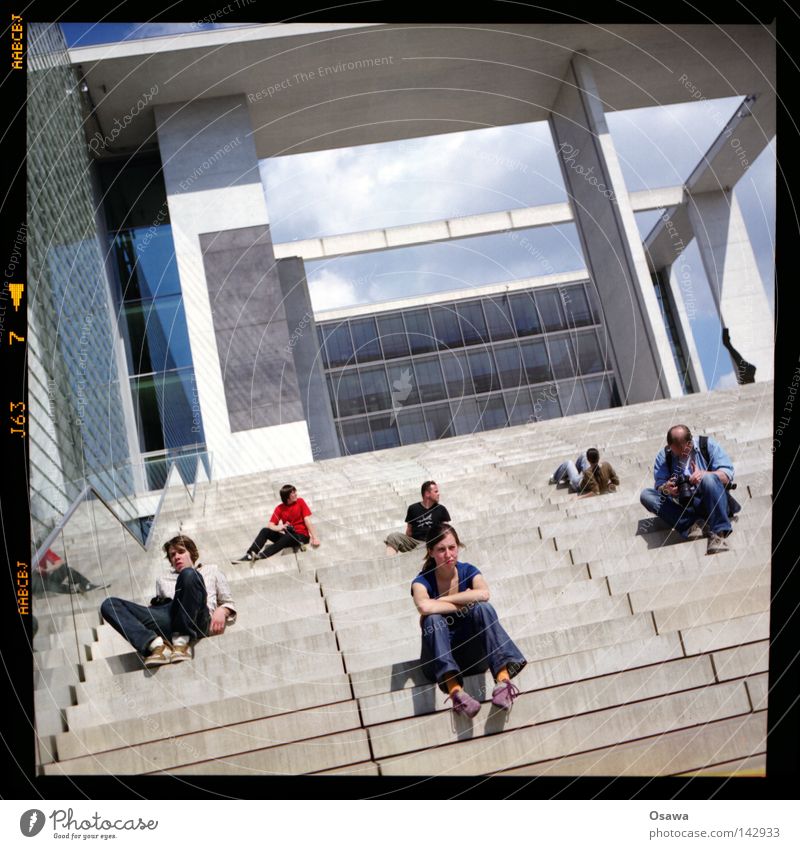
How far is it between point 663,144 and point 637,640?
22.3 meters

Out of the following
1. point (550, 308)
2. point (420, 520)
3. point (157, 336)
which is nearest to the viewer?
point (420, 520)

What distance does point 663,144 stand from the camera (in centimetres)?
2472

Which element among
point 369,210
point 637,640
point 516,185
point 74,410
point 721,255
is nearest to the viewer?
point 637,640

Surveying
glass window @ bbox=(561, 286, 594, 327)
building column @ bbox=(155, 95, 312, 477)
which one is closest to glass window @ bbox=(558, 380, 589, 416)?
glass window @ bbox=(561, 286, 594, 327)

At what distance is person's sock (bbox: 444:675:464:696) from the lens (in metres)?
4.80

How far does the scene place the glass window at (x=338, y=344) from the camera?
42812mm

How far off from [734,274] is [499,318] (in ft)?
71.8

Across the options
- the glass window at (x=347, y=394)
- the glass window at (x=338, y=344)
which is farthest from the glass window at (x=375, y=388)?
the glass window at (x=338, y=344)

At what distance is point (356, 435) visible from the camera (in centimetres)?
4419

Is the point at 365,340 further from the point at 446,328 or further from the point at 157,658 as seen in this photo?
the point at 157,658

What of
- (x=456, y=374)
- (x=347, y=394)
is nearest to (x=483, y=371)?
(x=456, y=374)

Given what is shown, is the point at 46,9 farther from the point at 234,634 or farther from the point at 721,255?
the point at 721,255

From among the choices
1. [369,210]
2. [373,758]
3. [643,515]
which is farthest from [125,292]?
[373,758]

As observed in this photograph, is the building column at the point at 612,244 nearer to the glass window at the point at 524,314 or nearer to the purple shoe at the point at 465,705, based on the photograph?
the purple shoe at the point at 465,705
